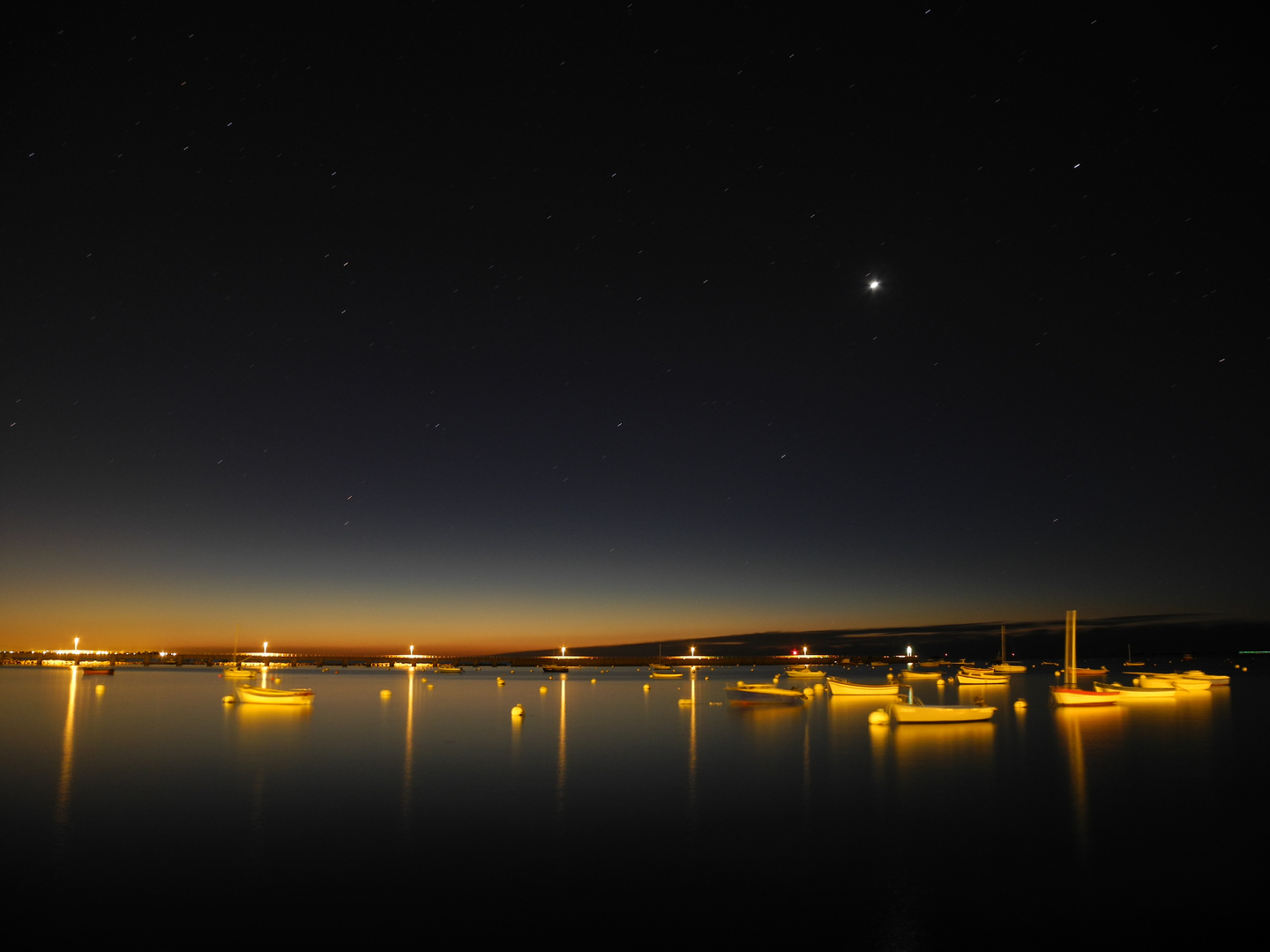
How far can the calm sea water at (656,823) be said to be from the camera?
17.1m

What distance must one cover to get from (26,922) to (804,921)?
1470cm

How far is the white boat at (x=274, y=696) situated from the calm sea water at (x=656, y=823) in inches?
547

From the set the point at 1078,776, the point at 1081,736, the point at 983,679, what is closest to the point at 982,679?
the point at 983,679

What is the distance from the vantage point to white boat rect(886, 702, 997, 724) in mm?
51438

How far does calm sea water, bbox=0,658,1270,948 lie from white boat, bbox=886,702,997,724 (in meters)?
1.21

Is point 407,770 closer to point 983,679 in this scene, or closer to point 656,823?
point 656,823

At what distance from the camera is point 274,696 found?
6519cm

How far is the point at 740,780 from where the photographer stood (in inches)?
1262

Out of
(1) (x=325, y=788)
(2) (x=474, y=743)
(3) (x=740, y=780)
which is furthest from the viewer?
(2) (x=474, y=743)

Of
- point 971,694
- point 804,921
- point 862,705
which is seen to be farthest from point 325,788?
point 971,694

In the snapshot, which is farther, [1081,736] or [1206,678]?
[1206,678]

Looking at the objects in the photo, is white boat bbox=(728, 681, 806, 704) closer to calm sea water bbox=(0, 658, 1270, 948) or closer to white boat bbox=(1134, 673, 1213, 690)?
calm sea water bbox=(0, 658, 1270, 948)

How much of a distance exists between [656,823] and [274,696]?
166 feet

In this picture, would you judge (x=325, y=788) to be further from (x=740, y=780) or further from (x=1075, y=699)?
(x=1075, y=699)
